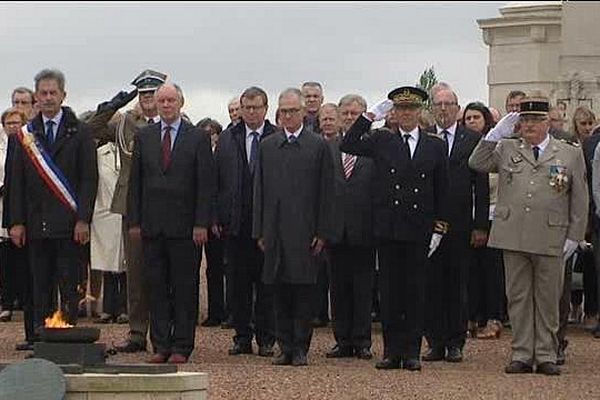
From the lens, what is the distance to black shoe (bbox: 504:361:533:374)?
42.1ft

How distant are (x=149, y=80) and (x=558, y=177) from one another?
10.5 feet

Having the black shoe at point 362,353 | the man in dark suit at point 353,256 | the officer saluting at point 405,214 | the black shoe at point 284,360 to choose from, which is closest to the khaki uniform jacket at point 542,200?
the officer saluting at point 405,214

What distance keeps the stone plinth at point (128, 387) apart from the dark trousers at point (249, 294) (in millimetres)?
3408

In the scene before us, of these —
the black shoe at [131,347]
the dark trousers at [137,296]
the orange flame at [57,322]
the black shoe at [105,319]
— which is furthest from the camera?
the black shoe at [105,319]

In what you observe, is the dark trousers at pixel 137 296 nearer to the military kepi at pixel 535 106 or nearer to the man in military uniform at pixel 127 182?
the man in military uniform at pixel 127 182

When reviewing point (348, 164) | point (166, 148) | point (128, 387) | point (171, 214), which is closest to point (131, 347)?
point (171, 214)

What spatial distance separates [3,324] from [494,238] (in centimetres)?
496

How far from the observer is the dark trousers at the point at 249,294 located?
13828 mm

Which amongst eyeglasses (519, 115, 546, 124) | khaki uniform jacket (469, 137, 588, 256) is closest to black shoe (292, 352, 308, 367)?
khaki uniform jacket (469, 137, 588, 256)

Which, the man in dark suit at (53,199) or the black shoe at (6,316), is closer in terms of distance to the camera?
the man in dark suit at (53,199)

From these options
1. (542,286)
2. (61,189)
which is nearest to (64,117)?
(61,189)

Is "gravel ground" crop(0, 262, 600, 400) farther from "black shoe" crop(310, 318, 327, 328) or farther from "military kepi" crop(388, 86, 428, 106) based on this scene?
"military kepi" crop(388, 86, 428, 106)

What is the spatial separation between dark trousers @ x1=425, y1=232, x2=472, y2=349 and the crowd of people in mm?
14

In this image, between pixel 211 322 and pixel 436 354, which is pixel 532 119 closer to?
pixel 436 354
